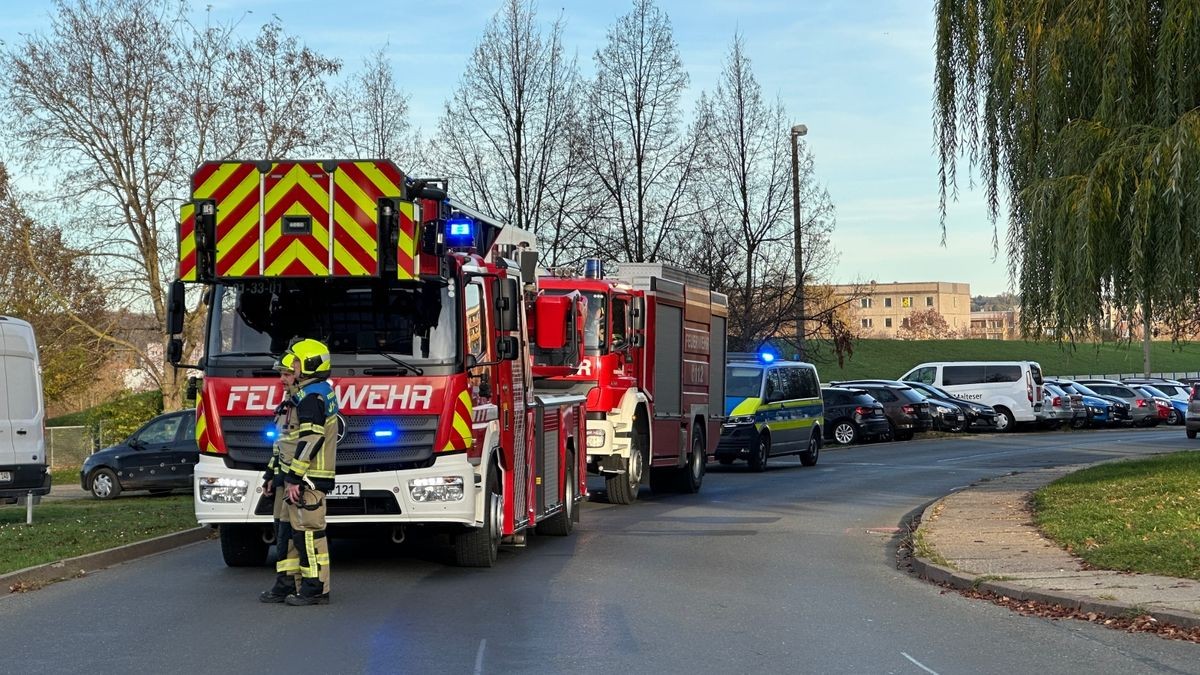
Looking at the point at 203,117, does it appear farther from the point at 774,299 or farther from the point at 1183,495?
the point at 1183,495

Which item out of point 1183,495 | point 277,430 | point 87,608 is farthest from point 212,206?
point 1183,495

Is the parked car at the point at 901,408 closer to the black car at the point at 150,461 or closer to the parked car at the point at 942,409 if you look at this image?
the parked car at the point at 942,409

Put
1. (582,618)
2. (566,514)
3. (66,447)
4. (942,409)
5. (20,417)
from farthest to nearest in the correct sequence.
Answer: (942,409)
(66,447)
(20,417)
(566,514)
(582,618)

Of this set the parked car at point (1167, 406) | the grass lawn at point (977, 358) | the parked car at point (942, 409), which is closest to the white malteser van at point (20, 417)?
the parked car at point (942, 409)

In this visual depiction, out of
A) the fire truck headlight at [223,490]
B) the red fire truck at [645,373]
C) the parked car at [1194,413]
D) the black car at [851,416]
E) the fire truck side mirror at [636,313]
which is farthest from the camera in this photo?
the parked car at [1194,413]

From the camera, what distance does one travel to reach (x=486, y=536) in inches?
482

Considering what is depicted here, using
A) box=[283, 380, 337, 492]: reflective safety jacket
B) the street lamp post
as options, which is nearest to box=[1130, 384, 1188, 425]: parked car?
the street lamp post

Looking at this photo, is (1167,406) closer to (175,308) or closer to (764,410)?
(764,410)

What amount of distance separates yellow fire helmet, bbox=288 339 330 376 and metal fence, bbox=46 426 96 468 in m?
30.0

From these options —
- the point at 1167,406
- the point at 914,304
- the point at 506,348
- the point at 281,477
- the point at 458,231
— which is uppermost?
the point at 914,304

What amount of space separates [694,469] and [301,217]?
11.6 meters

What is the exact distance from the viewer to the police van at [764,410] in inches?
1046

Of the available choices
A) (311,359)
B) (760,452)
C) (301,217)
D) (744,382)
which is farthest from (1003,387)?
(311,359)

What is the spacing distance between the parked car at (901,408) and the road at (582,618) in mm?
24101
